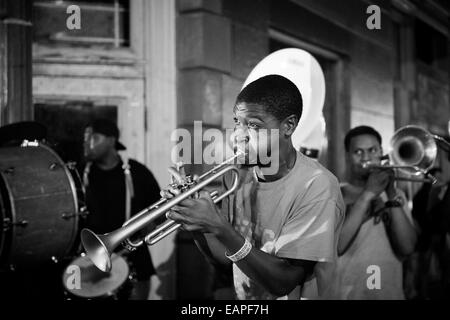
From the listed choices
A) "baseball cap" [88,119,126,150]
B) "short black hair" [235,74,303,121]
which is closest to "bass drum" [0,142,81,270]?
"baseball cap" [88,119,126,150]

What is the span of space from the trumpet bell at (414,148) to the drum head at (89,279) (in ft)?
8.04

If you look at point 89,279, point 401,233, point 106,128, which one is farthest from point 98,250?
point 106,128

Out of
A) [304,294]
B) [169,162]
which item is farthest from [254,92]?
[169,162]

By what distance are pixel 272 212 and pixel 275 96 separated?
0.59 meters

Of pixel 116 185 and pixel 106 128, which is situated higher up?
pixel 106 128

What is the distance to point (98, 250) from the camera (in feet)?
7.68

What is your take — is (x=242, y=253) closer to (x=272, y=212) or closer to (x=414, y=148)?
(x=272, y=212)

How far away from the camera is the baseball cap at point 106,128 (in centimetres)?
475
